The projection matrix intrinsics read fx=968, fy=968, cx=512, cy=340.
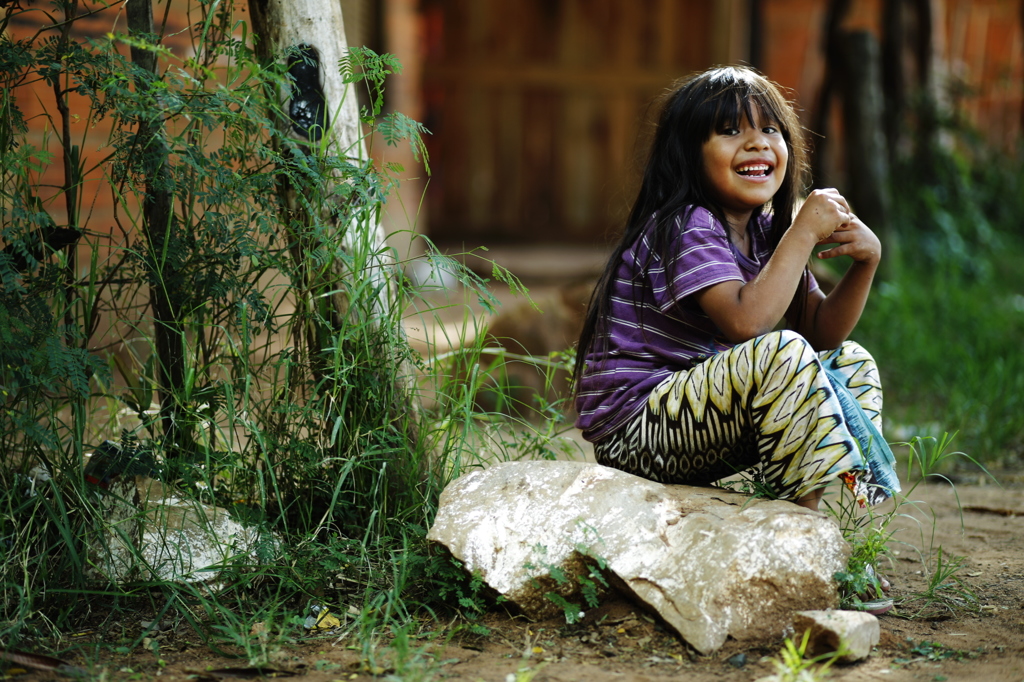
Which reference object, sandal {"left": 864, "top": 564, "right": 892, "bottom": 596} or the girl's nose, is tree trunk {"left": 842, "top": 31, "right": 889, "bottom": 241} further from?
sandal {"left": 864, "top": 564, "right": 892, "bottom": 596}

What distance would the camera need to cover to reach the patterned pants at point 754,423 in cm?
213

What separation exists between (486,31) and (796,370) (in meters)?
6.79

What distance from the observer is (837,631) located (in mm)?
1908

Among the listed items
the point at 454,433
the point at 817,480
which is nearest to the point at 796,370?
the point at 817,480

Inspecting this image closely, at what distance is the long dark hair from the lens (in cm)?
249

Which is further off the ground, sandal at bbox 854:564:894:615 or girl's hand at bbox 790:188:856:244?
girl's hand at bbox 790:188:856:244

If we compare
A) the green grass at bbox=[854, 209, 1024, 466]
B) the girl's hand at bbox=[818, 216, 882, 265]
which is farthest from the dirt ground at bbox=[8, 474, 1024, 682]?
the green grass at bbox=[854, 209, 1024, 466]

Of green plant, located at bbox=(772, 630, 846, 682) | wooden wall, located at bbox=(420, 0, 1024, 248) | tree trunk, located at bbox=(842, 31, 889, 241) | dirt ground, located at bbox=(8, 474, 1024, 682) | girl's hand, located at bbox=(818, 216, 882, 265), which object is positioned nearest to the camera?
green plant, located at bbox=(772, 630, 846, 682)

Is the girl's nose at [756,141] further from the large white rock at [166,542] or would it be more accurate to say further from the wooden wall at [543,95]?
the wooden wall at [543,95]

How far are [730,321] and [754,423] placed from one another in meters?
0.25

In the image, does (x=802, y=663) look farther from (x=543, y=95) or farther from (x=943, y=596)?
(x=543, y=95)

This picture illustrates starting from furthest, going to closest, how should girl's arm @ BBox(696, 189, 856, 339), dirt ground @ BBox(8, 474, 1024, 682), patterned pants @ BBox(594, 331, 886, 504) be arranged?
girl's arm @ BBox(696, 189, 856, 339) < patterned pants @ BBox(594, 331, 886, 504) < dirt ground @ BBox(8, 474, 1024, 682)

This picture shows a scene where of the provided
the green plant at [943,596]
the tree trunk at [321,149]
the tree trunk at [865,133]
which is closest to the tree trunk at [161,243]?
the tree trunk at [321,149]

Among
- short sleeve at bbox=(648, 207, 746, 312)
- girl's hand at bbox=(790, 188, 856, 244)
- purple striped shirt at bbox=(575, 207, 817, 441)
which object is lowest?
purple striped shirt at bbox=(575, 207, 817, 441)
